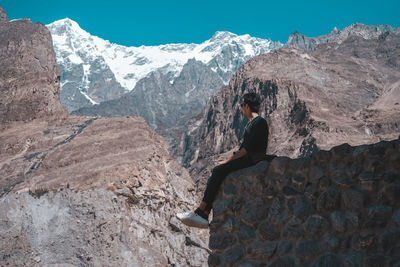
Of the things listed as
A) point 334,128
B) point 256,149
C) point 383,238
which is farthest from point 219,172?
point 334,128

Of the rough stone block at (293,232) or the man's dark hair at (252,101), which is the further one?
the man's dark hair at (252,101)

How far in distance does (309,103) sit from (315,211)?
10829cm

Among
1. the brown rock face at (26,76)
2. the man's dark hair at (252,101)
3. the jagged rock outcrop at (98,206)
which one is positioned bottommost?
the jagged rock outcrop at (98,206)

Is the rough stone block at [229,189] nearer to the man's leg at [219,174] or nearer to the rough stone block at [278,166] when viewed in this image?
the man's leg at [219,174]

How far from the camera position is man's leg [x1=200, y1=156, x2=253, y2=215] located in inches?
254

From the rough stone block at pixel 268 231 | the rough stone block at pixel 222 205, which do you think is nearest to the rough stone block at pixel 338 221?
the rough stone block at pixel 268 231

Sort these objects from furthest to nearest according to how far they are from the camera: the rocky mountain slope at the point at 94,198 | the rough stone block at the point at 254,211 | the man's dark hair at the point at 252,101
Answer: the rocky mountain slope at the point at 94,198 < the man's dark hair at the point at 252,101 < the rough stone block at the point at 254,211

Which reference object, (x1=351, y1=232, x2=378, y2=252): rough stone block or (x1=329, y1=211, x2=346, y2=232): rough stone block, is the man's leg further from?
(x1=351, y1=232, x2=378, y2=252): rough stone block

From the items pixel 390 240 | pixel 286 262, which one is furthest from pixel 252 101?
pixel 390 240

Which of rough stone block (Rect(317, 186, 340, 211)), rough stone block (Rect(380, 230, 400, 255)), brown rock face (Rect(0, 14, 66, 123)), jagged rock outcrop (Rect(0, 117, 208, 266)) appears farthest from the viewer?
brown rock face (Rect(0, 14, 66, 123))

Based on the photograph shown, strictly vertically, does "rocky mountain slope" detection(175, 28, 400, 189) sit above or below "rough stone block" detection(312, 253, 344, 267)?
above

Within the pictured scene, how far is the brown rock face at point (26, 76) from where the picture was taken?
49125mm

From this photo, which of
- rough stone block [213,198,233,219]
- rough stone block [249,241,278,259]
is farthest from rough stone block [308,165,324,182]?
rough stone block [213,198,233,219]

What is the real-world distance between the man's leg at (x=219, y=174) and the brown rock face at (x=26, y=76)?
4561 centimetres
